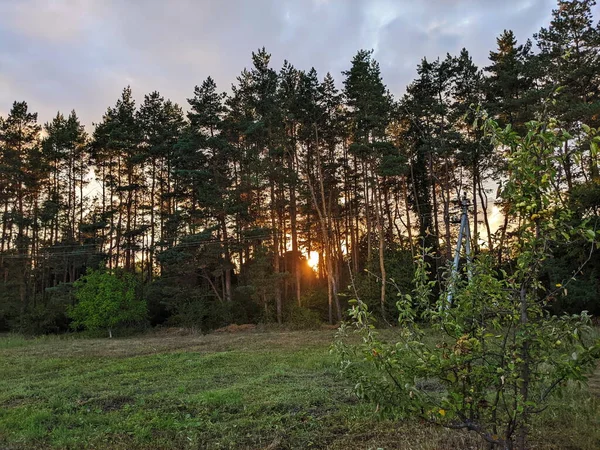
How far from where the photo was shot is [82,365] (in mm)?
12180

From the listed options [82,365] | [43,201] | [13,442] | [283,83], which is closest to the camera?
[13,442]

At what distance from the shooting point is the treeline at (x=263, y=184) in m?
22.7

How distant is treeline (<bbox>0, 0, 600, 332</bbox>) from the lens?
74.6 ft

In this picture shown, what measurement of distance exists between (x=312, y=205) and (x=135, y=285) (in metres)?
13.1

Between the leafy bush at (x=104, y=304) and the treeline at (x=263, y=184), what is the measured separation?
95.2 inches

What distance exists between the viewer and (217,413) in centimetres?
605

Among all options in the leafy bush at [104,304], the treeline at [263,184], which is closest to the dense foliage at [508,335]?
the treeline at [263,184]

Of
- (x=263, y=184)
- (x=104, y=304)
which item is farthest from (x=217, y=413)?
(x=263, y=184)

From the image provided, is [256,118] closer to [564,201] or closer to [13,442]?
[13,442]

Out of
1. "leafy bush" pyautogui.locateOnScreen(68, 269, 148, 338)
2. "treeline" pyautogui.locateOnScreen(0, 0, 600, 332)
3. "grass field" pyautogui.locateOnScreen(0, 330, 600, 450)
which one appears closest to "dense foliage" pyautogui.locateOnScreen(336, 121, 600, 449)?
"grass field" pyautogui.locateOnScreen(0, 330, 600, 450)

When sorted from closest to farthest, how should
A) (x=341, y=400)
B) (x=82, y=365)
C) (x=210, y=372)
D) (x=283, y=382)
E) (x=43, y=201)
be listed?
(x=341, y=400), (x=283, y=382), (x=210, y=372), (x=82, y=365), (x=43, y=201)

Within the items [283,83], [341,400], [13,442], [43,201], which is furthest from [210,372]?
[43,201]

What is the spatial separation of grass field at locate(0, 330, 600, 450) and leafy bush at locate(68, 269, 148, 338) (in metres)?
11.4

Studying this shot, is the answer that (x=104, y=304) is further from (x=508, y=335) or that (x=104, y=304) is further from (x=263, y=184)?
(x=508, y=335)
